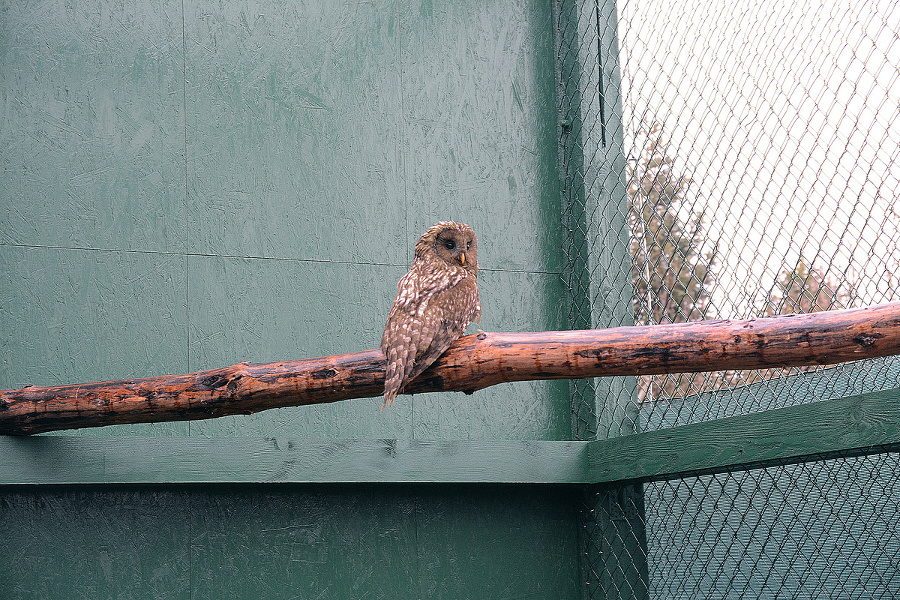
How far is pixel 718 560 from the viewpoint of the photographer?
345cm

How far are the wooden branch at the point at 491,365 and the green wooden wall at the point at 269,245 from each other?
381 millimetres

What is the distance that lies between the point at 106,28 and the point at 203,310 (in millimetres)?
1118

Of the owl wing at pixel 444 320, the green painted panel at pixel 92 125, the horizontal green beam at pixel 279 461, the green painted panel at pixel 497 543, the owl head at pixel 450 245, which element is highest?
the green painted panel at pixel 92 125

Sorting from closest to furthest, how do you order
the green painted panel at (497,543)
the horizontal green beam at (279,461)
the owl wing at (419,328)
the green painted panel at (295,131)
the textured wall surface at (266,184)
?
the owl wing at (419,328)
the horizontal green beam at (279,461)
the textured wall surface at (266,184)
the green painted panel at (295,131)
the green painted panel at (497,543)

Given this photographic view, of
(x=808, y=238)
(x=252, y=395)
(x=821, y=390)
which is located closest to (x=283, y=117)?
(x=252, y=395)

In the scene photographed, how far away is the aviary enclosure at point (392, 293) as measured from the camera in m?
3.08

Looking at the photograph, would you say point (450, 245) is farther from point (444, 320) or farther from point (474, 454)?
point (474, 454)

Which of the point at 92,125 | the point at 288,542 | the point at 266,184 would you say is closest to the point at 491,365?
the point at 288,542

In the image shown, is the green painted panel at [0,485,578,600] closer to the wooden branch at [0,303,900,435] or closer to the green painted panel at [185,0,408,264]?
the wooden branch at [0,303,900,435]

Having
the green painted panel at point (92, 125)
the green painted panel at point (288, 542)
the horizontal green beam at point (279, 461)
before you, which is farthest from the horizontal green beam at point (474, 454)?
the green painted panel at point (92, 125)

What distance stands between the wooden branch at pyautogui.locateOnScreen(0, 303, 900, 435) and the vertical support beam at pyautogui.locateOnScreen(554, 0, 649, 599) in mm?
1594

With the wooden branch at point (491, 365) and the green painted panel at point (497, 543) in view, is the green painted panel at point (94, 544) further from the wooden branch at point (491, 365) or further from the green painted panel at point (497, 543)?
the green painted panel at point (497, 543)

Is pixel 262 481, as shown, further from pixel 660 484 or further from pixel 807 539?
pixel 807 539

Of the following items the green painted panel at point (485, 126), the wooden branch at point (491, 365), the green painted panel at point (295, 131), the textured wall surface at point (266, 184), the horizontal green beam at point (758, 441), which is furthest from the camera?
the green painted panel at point (485, 126)
